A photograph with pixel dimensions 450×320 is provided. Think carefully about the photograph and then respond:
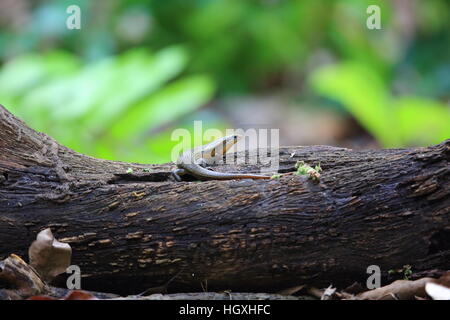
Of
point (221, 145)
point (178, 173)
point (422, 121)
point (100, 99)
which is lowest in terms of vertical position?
point (178, 173)

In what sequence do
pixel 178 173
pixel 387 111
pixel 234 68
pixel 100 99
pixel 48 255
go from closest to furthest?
pixel 48 255
pixel 178 173
pixel 100 99
pixel 387 111
pixel 234 68

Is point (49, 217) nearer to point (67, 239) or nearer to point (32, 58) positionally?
point (67, 239)

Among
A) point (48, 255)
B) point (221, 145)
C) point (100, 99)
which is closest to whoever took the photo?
point (48, 255)

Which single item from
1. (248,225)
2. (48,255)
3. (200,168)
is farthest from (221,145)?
(48,255)

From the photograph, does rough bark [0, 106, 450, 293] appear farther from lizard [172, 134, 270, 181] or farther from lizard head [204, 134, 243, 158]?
lizard head [204, 134, 243, 158]

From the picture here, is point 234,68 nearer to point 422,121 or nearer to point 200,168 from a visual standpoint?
point 422,121

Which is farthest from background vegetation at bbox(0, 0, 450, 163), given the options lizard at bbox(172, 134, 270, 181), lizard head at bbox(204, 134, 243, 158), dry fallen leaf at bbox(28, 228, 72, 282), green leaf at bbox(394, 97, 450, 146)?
dry fallen leaf at bbox(28, 228, 72, 282)
